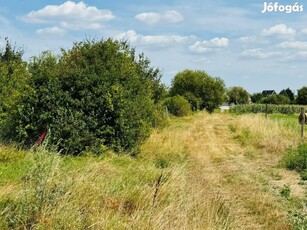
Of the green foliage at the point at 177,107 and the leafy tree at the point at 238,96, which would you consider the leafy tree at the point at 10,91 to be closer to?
the green foliage at the point at 177,107

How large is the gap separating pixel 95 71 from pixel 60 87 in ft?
3.89

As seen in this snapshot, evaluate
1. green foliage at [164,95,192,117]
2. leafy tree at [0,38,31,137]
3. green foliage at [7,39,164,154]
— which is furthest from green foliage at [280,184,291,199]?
green foliage at [164,95,192,117]

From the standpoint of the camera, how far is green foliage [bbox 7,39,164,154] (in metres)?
11.1

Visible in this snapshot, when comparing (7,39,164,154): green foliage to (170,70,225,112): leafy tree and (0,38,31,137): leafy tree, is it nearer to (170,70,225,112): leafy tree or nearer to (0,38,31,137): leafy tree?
(0,38,31,137): leafy tree

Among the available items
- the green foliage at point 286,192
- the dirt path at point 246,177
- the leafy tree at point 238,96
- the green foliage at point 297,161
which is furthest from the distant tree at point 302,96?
the green foliage at point 286,192

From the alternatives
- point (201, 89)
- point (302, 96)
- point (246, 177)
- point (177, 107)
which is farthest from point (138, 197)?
point (302, 96)

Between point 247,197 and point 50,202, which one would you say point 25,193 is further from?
point 247,197

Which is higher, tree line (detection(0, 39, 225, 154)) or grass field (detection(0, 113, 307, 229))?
tree line (detection(0, 39, 225, 154))

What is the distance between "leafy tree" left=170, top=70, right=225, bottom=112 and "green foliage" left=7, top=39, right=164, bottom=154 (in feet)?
111

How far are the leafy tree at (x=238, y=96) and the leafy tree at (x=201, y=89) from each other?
50.4 metres

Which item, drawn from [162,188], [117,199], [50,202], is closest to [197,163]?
[162,188]

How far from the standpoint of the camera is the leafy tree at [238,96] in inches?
3855

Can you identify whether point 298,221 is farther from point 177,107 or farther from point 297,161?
point 177,107

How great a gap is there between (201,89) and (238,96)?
5277cm
